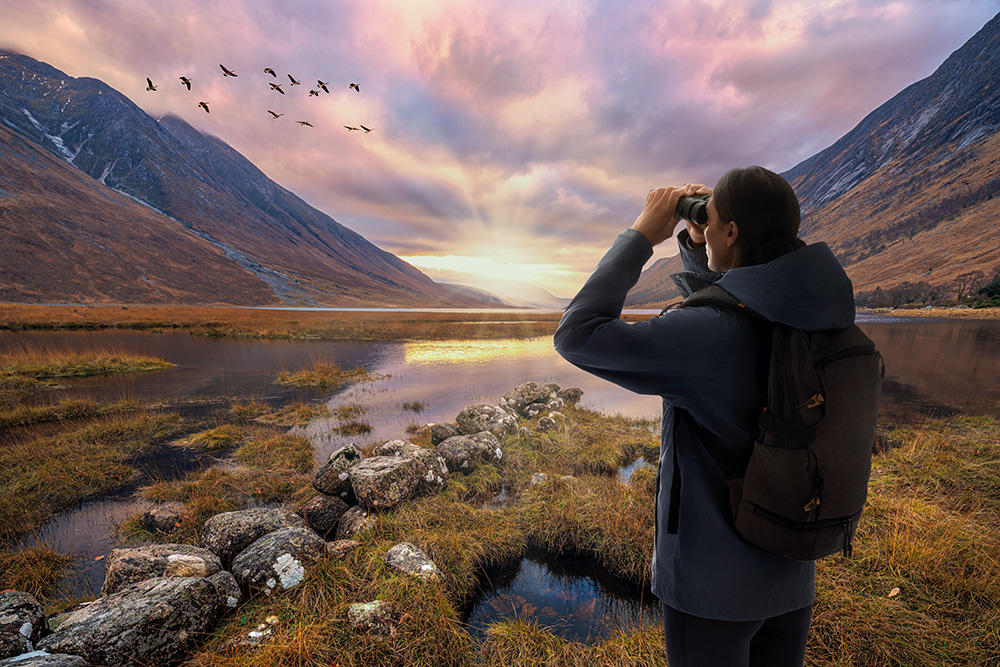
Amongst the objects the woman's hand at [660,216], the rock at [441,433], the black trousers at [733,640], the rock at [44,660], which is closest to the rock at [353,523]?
the rock at [44,660]

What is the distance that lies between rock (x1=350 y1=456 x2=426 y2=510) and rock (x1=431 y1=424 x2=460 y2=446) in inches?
118

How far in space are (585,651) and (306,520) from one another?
461 centimetres

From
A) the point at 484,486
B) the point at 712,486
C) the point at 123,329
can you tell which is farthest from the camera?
the point at 123,329

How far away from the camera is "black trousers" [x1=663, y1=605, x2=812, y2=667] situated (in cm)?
157

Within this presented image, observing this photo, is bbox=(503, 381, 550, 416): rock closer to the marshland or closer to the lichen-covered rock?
the marshland

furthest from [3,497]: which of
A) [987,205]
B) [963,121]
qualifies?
[963,121]

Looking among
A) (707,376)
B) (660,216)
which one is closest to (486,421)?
(660,216)

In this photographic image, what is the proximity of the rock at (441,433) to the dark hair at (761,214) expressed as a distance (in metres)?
8.81

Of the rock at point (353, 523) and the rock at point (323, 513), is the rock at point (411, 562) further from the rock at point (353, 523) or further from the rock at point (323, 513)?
the rock at point (323, 513)

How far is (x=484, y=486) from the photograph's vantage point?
287 inches

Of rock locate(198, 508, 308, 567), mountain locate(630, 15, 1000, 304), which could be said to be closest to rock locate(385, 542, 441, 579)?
rock locate(198, 508, 308, 567)

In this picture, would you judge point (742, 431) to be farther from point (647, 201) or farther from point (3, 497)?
point (3, 497)

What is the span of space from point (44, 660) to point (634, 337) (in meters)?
4.66

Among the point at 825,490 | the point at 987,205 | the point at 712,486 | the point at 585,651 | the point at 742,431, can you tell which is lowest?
the point at 585,651
